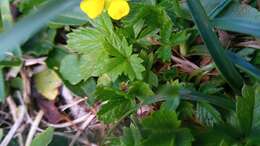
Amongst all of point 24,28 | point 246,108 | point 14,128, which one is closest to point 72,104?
point 14,128

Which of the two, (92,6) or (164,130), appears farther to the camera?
(164,130)

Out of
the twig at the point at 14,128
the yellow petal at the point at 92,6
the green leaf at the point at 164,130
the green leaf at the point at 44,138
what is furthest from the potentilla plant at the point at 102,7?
the twig at the point at 14,128

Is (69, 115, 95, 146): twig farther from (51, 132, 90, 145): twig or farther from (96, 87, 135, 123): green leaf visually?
(96, 87, 135, 123): green leaf

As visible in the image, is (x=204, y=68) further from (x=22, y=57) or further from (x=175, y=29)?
(x=22, y=57)

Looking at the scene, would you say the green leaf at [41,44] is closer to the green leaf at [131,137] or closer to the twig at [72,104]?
the twig at [72,104]

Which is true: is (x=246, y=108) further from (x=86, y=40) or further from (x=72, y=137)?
(x=72, y=137)

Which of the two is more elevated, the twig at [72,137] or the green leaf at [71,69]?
the green leaf at [71,69]

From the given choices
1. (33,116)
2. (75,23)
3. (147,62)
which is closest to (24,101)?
(33,116)
